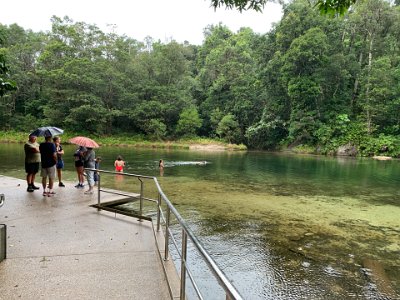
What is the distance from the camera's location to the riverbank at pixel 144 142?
137 ft

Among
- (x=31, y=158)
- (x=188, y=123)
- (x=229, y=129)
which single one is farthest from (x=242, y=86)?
(x=31, y=158)

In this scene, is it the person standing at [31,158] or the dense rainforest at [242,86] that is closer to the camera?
the person standing at [31,158]

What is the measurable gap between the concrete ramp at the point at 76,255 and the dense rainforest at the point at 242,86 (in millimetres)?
34948

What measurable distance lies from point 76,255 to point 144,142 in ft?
134

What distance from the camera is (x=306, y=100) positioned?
39.4 metres

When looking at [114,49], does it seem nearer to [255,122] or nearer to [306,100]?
[255,122]

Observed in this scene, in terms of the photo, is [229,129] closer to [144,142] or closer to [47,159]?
[144,142]

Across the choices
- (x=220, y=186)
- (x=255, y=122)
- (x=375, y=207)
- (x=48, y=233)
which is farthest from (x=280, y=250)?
(x=255, y=122)

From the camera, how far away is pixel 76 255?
4.06 meters

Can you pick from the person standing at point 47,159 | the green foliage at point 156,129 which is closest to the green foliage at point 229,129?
the green foliage at point 156,129

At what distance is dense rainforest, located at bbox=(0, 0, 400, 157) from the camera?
3725 centimetres

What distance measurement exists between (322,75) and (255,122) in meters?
11.9

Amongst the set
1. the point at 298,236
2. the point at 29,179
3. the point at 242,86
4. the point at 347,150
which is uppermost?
the point at 242,86

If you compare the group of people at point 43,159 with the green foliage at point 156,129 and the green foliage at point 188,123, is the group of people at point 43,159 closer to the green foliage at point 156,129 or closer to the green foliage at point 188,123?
the green foliage at point 156,129
